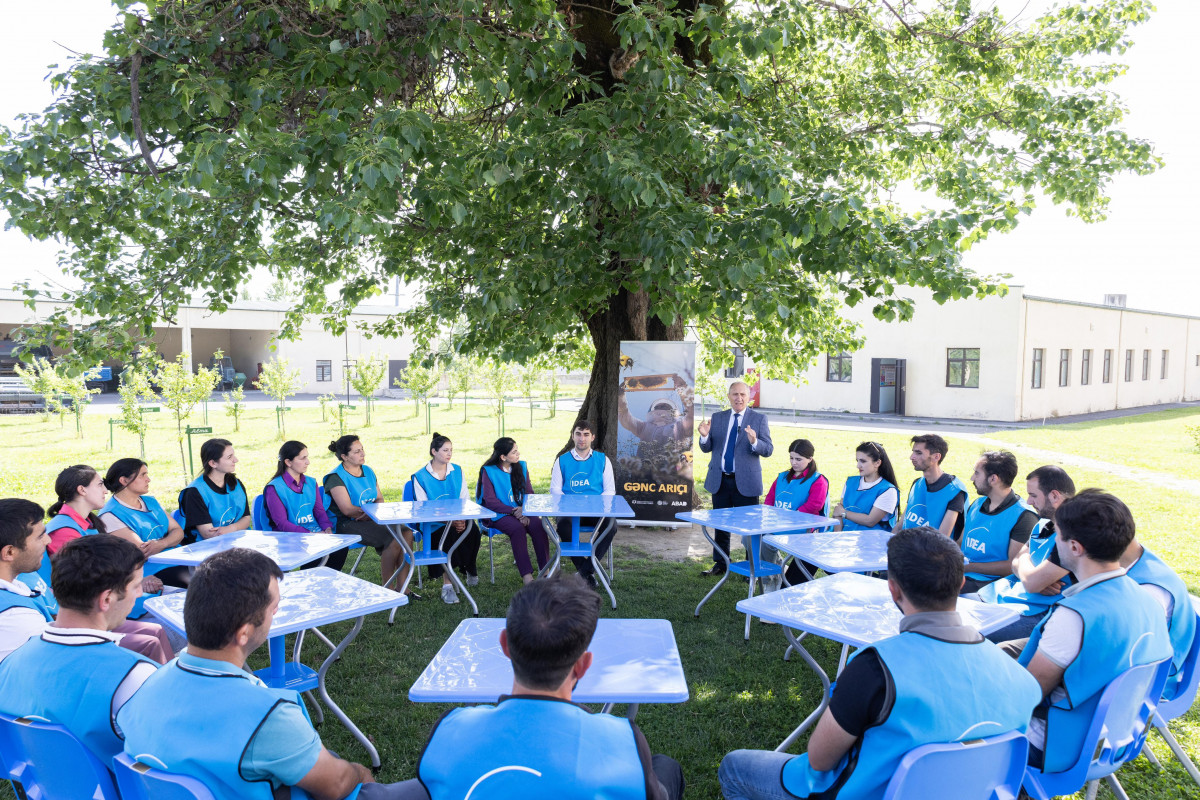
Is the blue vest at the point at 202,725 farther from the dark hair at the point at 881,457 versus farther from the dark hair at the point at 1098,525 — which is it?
the dark hair at the point at 881,457

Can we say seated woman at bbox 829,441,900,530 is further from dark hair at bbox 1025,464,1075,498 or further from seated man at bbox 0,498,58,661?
seated man at bbox 0,498,58,661

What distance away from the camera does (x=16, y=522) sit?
9.30 feet

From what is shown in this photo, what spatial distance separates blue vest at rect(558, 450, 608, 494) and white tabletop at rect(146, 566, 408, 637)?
8.87 feet

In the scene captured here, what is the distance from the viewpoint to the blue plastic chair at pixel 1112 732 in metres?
2.22

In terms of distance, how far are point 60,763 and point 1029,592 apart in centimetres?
363

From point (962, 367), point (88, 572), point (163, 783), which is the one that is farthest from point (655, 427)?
point (962, 367)

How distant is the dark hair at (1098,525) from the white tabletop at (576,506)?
3124mm

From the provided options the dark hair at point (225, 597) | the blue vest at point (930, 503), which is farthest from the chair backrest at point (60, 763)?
the blue vest at point (930, 503)

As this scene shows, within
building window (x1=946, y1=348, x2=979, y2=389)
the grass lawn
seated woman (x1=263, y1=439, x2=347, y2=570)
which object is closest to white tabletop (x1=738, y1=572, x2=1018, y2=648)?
the grass lawn

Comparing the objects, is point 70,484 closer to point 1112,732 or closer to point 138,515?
point 138,515

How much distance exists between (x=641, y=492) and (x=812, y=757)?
6203 millimetres

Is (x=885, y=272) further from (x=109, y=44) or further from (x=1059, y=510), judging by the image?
(x=109, y=44)

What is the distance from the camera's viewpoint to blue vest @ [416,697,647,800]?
1.51 metres

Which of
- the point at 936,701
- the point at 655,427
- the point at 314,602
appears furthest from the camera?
the point at 655,427
